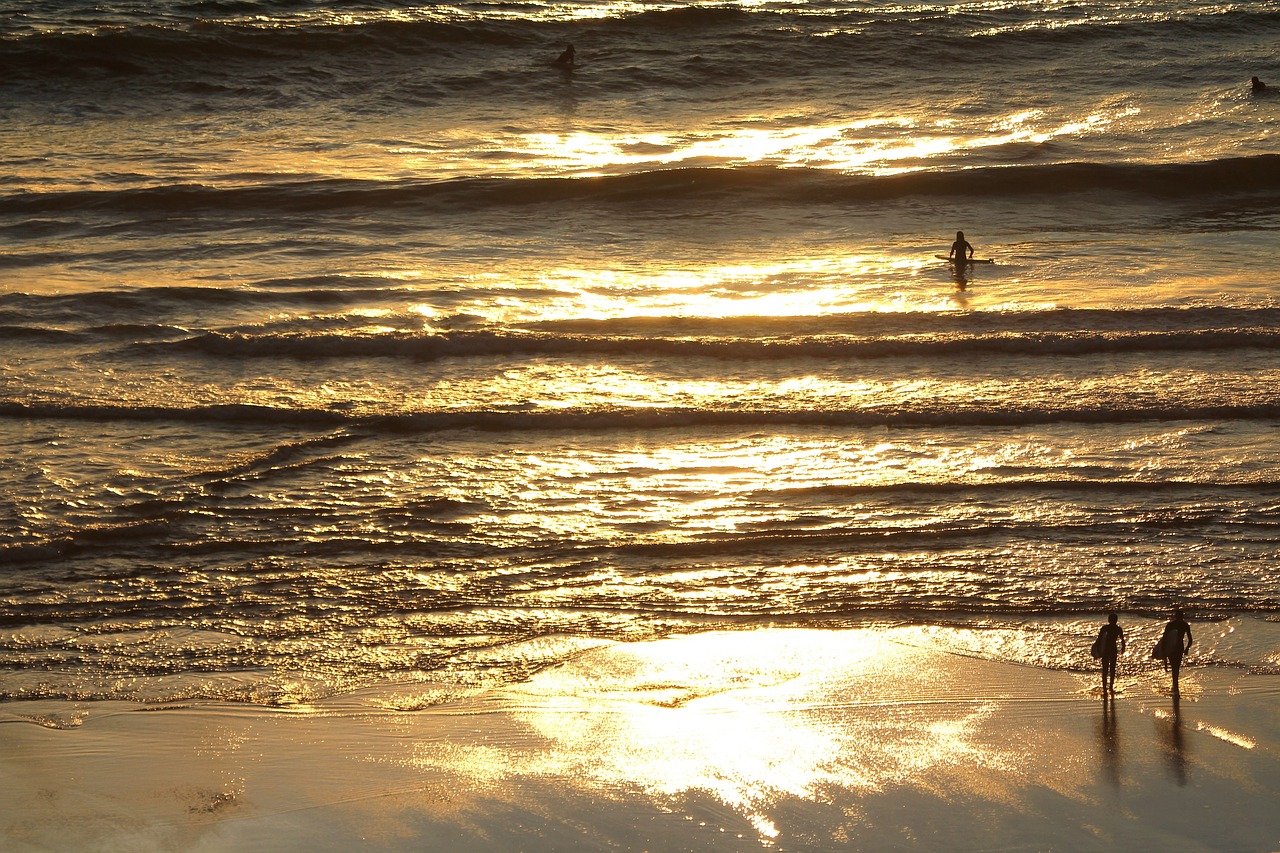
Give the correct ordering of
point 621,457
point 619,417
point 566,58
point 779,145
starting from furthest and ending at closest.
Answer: point 566,58 → point 779,145 → point 619,417 → point 621,457

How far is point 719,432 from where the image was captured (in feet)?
43.2

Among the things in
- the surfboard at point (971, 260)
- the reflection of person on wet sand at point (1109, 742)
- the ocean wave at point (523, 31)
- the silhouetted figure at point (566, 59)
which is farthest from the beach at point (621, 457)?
the silhouetted figure at point (566, 59)

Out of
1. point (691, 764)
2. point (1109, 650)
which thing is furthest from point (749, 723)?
point (1109, 650)

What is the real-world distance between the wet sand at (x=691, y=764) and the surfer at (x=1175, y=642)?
7.8 inches

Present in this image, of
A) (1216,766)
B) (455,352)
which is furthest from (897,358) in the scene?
(1216,766)

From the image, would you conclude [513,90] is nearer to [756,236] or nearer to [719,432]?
[756,236]

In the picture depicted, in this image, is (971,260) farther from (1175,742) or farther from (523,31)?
(523,31)

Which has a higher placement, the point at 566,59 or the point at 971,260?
the point at 566,59

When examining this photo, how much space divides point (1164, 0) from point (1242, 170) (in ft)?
38.3

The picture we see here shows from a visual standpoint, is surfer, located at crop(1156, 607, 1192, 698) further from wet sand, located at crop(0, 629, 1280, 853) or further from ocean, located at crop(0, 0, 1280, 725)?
ocean, located at crop(0, 0, 1280, 725)

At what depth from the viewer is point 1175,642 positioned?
8508 millimetres

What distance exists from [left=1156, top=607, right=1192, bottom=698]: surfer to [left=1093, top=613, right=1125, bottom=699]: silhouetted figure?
0.26m

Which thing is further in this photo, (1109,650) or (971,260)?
(971,260)

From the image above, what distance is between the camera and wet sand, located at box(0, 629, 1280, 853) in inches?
276
